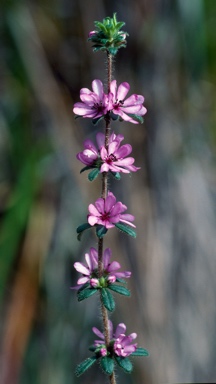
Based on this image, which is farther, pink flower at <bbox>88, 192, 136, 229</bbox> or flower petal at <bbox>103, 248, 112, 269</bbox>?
flower petal at <bbox>103, 248, 112, 269</bbox>

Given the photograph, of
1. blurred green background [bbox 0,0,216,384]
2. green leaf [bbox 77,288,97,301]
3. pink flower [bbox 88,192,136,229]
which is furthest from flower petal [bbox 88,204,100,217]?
blurred green background [bbox 0,0,216,384]

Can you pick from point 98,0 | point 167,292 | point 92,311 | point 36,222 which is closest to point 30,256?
point 36,222

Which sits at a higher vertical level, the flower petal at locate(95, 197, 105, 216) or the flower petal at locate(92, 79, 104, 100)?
the flower petal at locate(92, 79, 104, 100)

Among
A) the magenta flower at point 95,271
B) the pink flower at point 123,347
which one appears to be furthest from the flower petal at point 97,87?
the pink flower at point 123,347

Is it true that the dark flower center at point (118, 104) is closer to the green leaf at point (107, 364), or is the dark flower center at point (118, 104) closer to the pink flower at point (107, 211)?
the pink flower at point (107, 211)

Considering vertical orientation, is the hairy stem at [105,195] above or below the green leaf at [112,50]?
below

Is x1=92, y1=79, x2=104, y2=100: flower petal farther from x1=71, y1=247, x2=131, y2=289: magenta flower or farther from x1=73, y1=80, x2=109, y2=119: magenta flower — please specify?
x1=71, y1=247, x2=131, y2=289: magenta flower

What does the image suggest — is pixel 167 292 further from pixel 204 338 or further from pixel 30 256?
pixel 30 256
